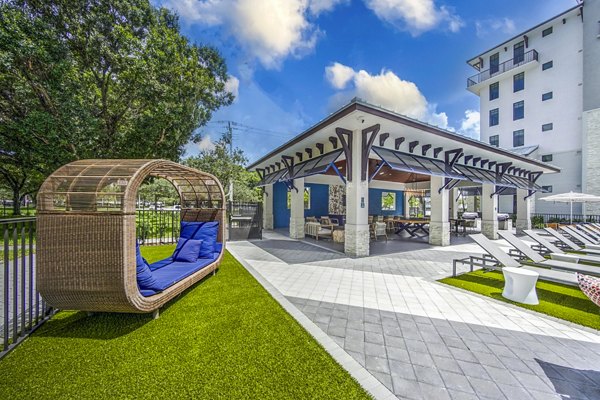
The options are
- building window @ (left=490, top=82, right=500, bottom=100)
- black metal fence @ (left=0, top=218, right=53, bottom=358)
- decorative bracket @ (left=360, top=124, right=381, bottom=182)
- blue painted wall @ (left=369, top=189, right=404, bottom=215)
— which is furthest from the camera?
building window @ (left=490, top=82, right=500, bottom=100)

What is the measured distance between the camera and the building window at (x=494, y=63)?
23203 mm

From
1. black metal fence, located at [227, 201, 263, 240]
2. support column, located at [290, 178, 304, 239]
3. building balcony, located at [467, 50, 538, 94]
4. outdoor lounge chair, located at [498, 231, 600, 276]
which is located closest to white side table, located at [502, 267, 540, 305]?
outdoor lounge chair, located at [498, 231, 600, 276]

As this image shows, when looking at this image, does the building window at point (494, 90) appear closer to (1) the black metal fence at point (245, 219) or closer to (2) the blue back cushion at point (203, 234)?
(1) the black metal fence at point (245, 219)

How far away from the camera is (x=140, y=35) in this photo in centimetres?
1077

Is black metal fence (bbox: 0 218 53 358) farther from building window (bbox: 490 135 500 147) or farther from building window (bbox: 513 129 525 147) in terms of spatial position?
building window (bbox: 490 135 500 147)

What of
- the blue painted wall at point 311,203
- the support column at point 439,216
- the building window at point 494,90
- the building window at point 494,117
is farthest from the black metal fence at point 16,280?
the building window at point 494,90

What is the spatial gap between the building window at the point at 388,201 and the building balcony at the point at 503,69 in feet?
56.2

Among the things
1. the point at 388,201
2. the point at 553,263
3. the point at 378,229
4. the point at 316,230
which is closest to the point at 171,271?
the point at 316,230

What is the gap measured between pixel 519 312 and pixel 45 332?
687cm

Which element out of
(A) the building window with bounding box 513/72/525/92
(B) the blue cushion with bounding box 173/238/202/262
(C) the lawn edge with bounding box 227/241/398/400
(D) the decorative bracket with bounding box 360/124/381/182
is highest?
(A) the building window with bounding box 513/72/525/92

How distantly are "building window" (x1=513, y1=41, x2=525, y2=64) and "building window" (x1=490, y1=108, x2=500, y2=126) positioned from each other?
4271 mm

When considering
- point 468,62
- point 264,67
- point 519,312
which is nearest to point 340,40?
point 264,67

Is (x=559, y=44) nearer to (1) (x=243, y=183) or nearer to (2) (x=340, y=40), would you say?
(2) (x=340, y=40)

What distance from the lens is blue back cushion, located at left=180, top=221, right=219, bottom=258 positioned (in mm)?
5453
